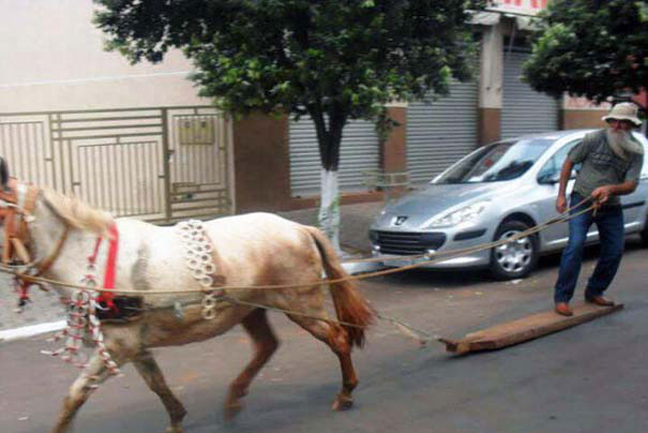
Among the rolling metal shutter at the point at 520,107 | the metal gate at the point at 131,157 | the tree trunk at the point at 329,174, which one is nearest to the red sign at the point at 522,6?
the rolling metal shutter at the point at 520,107

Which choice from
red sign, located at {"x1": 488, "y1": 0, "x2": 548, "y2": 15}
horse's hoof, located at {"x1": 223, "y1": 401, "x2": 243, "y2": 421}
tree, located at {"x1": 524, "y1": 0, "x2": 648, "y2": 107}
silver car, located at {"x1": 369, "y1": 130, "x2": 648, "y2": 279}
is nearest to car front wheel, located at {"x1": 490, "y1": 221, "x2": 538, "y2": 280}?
silver car, located at {"x1": 369, "y1": 130, "x2": 648, "y2": 279}

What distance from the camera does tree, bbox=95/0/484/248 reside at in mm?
7949

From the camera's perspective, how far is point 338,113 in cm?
889

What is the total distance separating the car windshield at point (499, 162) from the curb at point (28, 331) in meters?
5.12

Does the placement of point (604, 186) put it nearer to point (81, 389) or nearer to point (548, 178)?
point (548, 178)

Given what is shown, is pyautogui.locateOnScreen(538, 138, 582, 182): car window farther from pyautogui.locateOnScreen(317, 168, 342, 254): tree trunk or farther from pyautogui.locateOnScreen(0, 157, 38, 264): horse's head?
pyautogui.locateOnScreen(0, 157, 38, 264): horse's head

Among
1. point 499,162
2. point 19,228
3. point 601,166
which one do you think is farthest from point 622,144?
point 19,228

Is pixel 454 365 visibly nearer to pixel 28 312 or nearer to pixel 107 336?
pixel 107 336

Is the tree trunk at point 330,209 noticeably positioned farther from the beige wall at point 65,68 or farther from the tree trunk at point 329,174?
the beige wall at point 65,68

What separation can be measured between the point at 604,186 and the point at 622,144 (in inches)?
15.1

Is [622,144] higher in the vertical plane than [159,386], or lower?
higher

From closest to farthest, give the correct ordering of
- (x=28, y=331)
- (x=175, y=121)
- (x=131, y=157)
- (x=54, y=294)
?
(x=54, y=294) → (x=28, y=331) → (x=131, y=157) → (x=175, y=121)

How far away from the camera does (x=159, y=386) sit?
409 centimetres

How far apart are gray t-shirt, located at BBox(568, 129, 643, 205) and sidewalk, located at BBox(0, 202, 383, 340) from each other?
4351 millimetres
